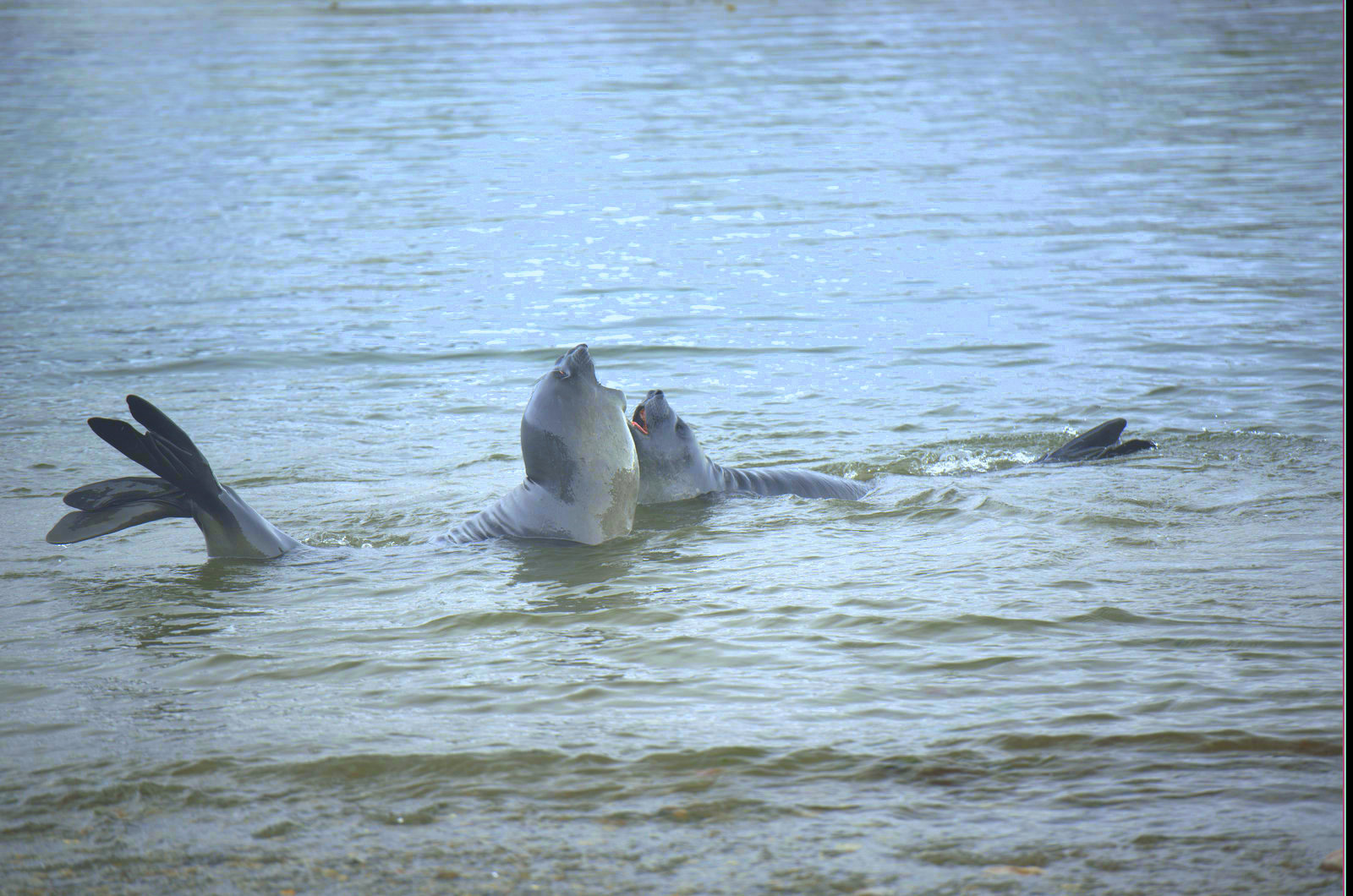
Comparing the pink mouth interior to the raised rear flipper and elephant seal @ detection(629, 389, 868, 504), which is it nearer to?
elephant seal @ detection(629, 389, 868, 504)

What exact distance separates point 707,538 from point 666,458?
69cm

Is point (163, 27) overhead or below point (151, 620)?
overhead

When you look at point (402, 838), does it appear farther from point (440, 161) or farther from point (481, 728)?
point (440, 161)

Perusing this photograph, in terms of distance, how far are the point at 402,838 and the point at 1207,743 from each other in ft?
7.56

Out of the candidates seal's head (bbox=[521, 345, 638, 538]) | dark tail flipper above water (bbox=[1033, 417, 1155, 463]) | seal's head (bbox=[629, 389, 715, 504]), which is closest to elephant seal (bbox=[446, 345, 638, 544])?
seal's head (bbox=[521, 345, 638, 538])

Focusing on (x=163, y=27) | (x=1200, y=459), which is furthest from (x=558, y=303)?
(x=163, y=27)

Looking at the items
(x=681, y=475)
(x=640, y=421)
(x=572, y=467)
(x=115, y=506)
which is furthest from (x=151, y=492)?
(x=681, y=475)

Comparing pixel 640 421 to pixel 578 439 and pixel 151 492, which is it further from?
pixel 151 492

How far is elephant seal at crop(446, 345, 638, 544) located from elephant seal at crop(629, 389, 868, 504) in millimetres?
519

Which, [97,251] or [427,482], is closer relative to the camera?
[427,482]

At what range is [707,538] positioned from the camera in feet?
22.5

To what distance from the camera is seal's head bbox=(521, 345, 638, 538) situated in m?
6.55

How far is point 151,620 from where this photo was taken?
5750 mm

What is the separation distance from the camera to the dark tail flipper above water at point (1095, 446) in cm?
795
